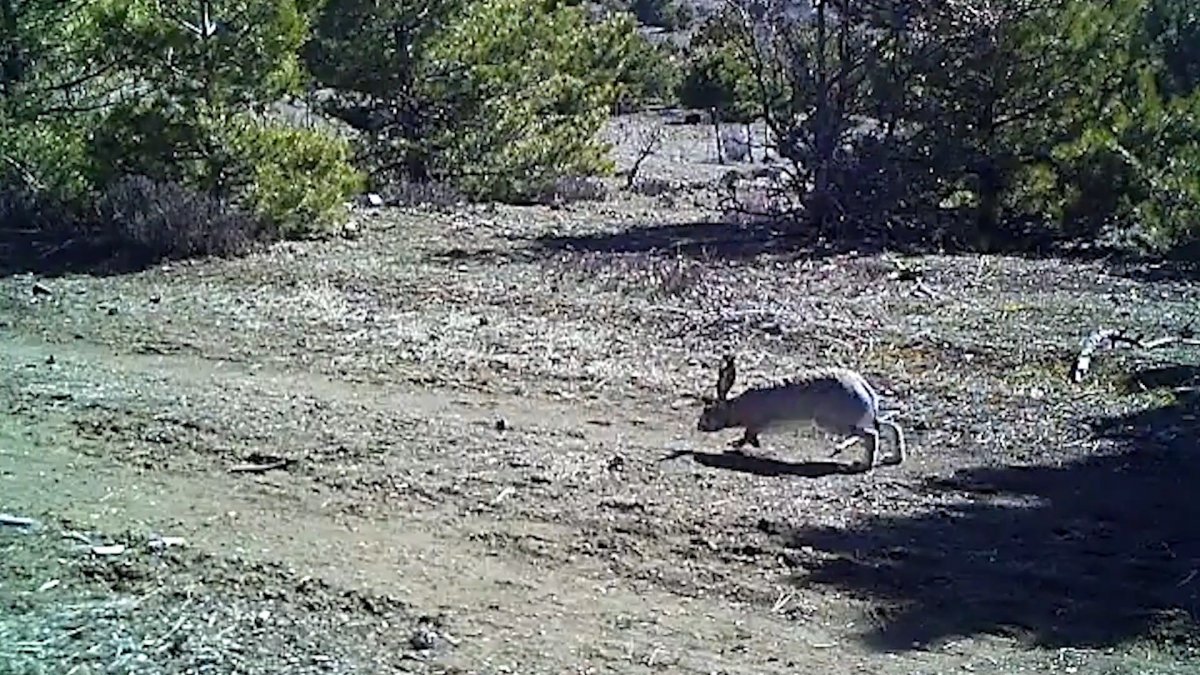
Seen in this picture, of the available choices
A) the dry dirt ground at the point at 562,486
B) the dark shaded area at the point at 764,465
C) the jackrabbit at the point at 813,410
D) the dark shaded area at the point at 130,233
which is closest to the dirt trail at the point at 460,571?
the dry dirt ground at the point at 562,486

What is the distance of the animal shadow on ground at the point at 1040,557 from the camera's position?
6.48 metres

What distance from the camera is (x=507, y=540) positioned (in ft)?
23.7

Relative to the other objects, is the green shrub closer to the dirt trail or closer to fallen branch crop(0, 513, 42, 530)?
the dirt trail

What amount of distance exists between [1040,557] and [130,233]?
10.7 metres

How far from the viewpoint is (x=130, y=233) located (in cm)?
1559

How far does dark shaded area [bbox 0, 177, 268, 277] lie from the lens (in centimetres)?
1515

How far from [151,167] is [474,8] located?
6.11m

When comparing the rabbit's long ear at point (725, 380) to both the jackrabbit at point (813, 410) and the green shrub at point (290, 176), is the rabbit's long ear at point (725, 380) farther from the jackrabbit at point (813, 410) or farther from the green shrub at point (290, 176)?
the green shrub at point (290, 176)

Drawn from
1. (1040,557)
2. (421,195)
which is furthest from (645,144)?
(1040,557)

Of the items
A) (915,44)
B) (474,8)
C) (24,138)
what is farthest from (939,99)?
(24,138)

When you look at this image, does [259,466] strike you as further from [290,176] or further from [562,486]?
[290,176]

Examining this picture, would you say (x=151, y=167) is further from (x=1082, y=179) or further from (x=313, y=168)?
(x=1082, y=179)

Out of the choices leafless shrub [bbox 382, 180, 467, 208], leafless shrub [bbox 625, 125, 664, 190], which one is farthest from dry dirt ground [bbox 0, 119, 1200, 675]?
leafless shrub [bbox 625, 125, 664, 190]

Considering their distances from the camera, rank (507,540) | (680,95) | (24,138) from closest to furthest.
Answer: (507,540) → (24,138) → (680,95)
